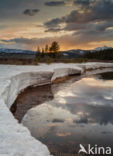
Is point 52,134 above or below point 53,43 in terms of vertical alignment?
below

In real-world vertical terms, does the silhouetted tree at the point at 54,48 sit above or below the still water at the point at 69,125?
above

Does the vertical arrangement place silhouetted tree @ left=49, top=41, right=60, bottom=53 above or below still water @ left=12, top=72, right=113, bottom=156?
above

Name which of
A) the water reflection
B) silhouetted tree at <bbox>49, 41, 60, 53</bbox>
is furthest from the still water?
silhouetted tree at <bbox>49, 41, 60, 53</bbox>

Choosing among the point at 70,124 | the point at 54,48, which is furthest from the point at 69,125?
the point at 54,48

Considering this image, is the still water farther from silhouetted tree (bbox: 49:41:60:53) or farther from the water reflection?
silhouetted tree (bbox: 49:41:60:53)

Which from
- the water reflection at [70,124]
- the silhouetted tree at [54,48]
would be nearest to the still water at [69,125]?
the water reflection at [70,124]

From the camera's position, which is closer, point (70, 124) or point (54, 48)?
point (70, 124)

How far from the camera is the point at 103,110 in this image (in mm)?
6867

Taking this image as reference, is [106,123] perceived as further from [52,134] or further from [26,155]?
[26,155]

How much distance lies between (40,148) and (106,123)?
393 centimetres

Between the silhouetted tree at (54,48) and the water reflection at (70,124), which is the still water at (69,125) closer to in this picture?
the water reflection at (70,124)

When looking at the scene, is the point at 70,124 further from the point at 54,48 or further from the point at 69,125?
the point at 54,48

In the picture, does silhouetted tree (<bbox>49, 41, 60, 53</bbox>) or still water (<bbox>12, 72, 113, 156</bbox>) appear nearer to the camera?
still water (<bbox>12, 72, 113, 156</bbox>)

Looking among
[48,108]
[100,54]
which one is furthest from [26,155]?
[100,54]
